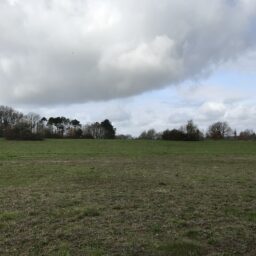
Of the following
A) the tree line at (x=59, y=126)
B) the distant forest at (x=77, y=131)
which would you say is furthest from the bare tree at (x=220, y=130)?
the tree line at (x=59, y=126)

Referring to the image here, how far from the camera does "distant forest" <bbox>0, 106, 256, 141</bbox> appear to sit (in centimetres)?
9794

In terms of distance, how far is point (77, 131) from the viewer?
132500 mm

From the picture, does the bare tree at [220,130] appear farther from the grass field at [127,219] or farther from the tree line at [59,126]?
the grass field at [127,219]

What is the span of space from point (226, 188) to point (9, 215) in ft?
28.0

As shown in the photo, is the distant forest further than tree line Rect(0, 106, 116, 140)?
No

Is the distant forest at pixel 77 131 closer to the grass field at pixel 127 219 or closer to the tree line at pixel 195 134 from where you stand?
the tree line at pixel 195 134

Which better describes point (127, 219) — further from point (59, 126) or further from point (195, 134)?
point (59, 126)

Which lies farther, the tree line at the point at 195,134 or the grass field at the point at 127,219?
the tree line at the point at 195,134

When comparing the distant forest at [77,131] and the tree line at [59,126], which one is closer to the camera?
the distant forest at [77,131]

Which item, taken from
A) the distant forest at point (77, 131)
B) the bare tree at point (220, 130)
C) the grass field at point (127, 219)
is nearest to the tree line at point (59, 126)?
the distant forest at point (77, 131)

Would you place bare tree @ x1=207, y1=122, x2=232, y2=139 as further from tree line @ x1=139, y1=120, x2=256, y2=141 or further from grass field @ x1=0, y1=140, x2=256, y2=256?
grass field @ x1=0, y1=140, x2=256, y2=256

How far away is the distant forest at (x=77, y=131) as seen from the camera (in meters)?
97.9

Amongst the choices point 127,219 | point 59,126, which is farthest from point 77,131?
point 127,219

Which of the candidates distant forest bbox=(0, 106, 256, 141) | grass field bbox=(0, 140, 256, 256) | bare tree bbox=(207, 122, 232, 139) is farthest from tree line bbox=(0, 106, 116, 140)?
grass field bbox=(0, 140, 256, 256)
